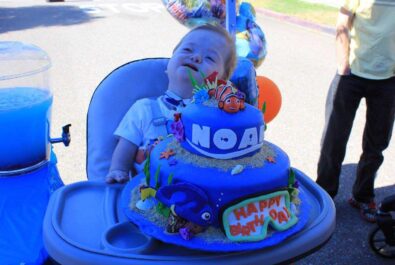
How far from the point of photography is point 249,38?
226 centimetres

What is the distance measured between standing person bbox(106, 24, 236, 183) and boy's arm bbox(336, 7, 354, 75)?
1.09 meters

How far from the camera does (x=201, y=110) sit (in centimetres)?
123

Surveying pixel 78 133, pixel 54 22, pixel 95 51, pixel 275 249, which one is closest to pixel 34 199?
pixel 275 249

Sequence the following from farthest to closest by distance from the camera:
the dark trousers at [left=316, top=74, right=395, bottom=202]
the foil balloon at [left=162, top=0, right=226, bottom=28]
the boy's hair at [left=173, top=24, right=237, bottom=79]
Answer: the dark trousers at [left=316, top=74, right=395, bottom=202] → the foil balloon at [left=162, top=0, right=226, bottom=28] → the boy's hair at [left=173, top=24, right=237, bottom=79]

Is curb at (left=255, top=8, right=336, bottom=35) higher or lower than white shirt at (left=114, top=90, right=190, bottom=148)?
lower

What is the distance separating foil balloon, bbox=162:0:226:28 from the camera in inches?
86.9

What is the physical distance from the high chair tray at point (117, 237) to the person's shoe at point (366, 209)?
1498 mm

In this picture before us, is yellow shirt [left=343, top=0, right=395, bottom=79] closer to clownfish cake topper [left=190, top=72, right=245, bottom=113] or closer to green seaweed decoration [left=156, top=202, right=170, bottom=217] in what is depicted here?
clownfish cake topper [left=190, top=72, right=245, bottom=113]

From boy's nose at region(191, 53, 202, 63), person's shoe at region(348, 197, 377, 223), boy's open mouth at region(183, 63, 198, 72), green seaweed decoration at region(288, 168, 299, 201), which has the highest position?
boy's nose at region(191, 53, 202, 63)

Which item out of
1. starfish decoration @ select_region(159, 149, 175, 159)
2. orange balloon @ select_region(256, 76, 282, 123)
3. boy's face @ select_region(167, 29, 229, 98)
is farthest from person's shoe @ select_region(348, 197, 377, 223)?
starfish decoration @ select_region(159, 149, 175, 159)

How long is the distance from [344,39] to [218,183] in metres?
1.80

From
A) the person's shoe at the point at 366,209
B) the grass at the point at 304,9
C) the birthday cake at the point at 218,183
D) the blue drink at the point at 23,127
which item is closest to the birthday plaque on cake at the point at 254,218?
the birthday cake at the point at 218,183

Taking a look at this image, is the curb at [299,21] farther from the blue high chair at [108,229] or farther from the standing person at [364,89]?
the blue high chair at [108,229]

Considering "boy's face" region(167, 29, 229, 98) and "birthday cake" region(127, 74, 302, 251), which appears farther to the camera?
"boy's face" region(167, 29, 229, 98)
